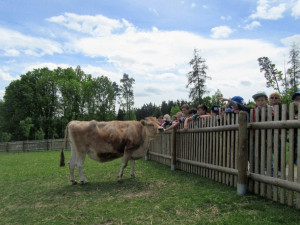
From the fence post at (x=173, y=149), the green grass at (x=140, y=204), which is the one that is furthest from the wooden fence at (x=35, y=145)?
the fence post at (x=173, y=149)

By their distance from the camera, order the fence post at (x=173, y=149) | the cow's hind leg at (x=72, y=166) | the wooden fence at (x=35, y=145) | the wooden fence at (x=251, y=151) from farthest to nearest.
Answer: the wooden fence at (x=35, y=145) → the fence post at (x=173, y=149) → the cow's hind leg at (x=72, y=166) → the wooden fence at (x=251, y=151)

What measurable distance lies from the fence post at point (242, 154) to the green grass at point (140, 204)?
0.89ft

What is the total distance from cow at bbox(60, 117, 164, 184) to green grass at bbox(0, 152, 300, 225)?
2.34 feet

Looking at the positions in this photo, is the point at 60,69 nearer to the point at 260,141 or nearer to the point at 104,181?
the point at 104,181

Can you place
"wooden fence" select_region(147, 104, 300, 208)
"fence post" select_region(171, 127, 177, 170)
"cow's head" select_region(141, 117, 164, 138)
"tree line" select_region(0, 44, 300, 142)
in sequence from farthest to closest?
"tree line" select_region(0, 44, 300, 142), "fence post" select_region(171, 127, 177, 170), "cow's head" select_region(141, 117, 164, 138), "wooden fence" select_region(147, 104, 300, 208)

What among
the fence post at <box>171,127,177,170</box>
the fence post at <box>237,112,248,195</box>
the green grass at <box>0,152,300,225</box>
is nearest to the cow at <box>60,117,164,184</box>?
the green grass at <box>0,152,300,225</box>

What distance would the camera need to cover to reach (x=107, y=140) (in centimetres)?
816

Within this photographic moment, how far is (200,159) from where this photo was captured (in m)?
7.82

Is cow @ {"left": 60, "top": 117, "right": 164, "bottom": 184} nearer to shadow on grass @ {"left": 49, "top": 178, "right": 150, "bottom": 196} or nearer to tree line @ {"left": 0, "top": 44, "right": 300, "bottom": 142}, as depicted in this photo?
shadow on grass @ {"left": 49, "top": 178, "right": 150, "bottom": 196}

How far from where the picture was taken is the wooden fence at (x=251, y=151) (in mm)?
4586

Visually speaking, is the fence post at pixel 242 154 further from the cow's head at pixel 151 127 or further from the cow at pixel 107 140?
the cow's head at pixel 151 127

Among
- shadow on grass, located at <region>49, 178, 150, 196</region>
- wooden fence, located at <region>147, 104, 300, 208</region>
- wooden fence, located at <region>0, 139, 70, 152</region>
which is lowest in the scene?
wooden fence, located at <region>0, 139, 70, 152</region>

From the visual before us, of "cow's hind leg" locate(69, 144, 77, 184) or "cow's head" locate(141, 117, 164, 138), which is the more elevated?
"cow's head" locate(141, 117, 164, 138)

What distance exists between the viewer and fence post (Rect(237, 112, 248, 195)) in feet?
18.0
